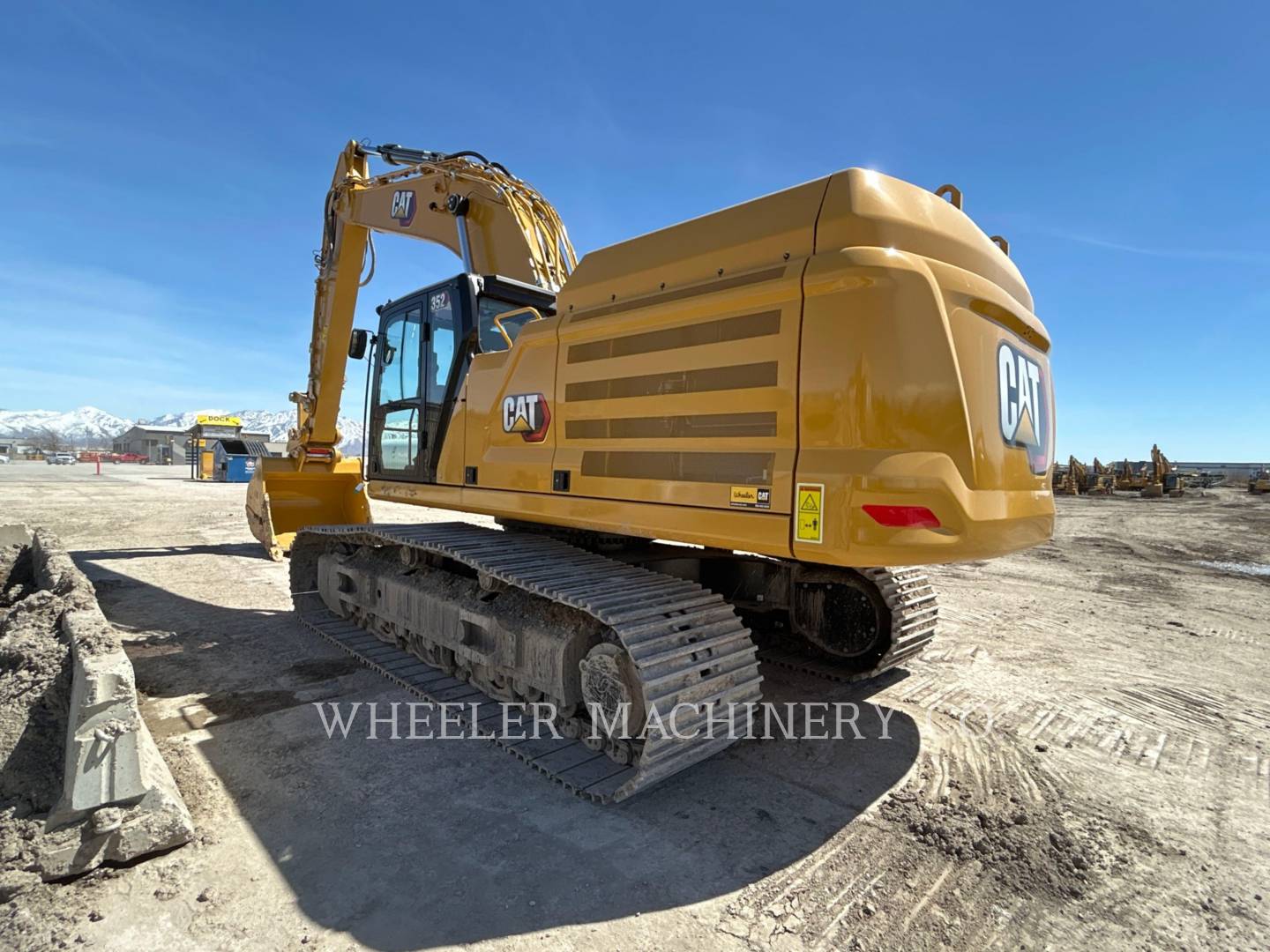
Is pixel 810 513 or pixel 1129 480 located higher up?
pixel 1129 480

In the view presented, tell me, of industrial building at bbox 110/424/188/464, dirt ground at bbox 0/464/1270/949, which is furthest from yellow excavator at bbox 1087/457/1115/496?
industrial building at bbox 110/424/188/464

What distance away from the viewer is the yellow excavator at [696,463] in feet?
8.65

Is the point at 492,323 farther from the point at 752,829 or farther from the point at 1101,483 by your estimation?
the point at 1101,483

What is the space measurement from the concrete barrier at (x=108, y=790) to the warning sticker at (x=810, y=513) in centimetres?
272

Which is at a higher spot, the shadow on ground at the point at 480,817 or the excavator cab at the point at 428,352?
the excavator cab at the point at 428,352

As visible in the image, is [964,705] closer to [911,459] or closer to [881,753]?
[881,753]

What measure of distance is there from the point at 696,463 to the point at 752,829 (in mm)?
1632

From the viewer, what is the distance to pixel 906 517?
8.38 ft

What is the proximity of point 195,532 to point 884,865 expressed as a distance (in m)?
12.5

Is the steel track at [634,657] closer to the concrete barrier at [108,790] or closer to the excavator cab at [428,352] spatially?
the excavator cab at [428,352]

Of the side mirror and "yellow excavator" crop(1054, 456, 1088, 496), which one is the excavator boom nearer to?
the side mirror

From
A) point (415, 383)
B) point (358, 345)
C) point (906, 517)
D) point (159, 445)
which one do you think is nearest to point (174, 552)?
point (358, 345)

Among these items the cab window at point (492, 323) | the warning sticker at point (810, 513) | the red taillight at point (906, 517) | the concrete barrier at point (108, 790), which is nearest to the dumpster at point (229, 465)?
the cab window at point (492, 323)

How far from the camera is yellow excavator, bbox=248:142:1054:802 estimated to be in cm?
264
